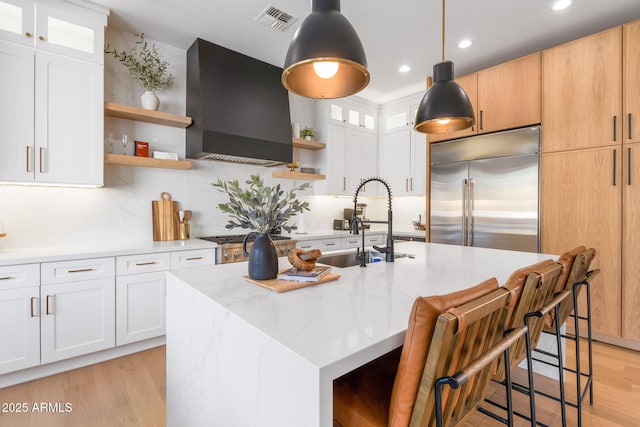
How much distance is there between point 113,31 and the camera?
294cm

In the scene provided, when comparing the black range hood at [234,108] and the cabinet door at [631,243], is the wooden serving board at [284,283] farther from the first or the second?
the cabinet door at [631,243]

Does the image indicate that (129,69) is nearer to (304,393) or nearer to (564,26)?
(304,393)

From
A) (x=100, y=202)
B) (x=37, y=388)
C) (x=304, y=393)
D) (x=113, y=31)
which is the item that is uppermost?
(x=113, y=31)

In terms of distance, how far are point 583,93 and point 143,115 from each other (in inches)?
160

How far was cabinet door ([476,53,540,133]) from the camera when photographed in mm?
3139

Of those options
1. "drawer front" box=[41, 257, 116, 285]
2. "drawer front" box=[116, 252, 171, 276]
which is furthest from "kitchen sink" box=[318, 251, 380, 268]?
"drawer front" box=[41, 257, 116, 285]

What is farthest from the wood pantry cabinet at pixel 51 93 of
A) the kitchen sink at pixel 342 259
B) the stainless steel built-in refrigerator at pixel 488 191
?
the stainless steel built-in refrigerator at pixel 488 191

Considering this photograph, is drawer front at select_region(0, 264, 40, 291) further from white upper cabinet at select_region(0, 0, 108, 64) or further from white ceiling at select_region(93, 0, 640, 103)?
white ceiling at select_region(93, 0, 640, 103)

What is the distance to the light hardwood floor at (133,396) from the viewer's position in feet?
5.78

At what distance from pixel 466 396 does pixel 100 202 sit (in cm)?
322

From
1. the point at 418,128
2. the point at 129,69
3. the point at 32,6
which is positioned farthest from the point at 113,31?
the point at 418,128

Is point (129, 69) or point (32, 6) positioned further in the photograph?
point (129, 69)

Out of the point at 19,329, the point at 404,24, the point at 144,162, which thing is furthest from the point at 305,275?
the point at 404,24

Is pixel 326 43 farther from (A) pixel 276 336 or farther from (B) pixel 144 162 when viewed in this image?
(B) pixel 144 162
